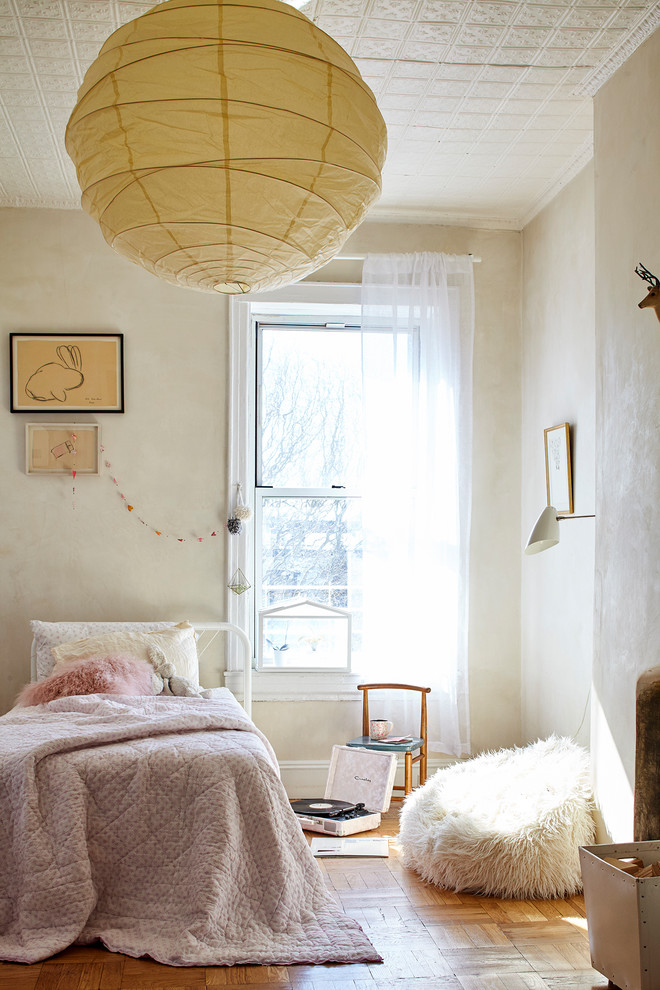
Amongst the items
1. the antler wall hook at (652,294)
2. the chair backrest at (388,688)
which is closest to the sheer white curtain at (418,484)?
the chair backrest at (388,688)

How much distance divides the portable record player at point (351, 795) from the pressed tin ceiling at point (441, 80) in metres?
2.77

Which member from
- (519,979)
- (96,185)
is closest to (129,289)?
(96,185)

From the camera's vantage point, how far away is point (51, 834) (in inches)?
109

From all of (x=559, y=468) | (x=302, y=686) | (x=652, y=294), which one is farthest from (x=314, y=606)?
(x=652, y=294)

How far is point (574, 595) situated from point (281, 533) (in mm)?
1575

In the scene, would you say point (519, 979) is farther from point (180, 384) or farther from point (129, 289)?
point (129, 289)

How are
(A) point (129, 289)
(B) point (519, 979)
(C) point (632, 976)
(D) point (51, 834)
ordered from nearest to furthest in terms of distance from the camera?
1. (C) point (632, 976)
2. (B) point (519, 979)
3. (D) point (51, 834)
4. (A) point (129, 289)

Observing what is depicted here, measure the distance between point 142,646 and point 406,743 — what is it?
1325 millimetres

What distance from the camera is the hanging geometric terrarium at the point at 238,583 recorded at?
4.46 meters

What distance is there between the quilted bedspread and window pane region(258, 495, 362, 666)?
1.71m

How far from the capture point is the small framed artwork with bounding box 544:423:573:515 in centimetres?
399

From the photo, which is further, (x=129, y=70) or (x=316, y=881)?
(x=316, y=881)

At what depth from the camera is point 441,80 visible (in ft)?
10.7

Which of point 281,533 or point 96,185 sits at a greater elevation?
point 96,185
